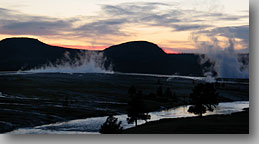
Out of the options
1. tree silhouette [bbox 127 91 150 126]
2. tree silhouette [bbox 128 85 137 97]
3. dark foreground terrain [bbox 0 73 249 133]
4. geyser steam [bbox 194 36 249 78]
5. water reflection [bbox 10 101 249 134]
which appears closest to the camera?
geyser steam [bbox 194 36 249 78]

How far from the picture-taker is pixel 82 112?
58.2ft

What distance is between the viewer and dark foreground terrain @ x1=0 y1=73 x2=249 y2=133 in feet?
39.6

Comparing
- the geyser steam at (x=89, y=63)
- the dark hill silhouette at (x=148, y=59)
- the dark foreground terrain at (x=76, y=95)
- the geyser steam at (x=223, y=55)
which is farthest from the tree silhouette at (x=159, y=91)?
the geyser steam at (x=223, y=55)

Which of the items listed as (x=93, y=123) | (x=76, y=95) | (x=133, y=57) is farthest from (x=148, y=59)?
(x=76, y=95)

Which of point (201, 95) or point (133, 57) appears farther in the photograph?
point (201, 95)

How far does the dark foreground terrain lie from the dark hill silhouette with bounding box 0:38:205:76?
16.8 inches

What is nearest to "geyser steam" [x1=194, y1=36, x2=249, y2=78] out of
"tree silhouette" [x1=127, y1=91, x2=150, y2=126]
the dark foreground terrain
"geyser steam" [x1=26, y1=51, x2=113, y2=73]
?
the dark foreground terrain

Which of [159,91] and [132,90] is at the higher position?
[132,90]

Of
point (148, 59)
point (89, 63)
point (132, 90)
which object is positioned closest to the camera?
point (132, 90)

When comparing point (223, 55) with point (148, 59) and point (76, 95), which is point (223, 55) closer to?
point (148, 59)

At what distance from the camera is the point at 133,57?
13727 mm

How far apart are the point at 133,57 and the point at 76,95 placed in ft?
15.0

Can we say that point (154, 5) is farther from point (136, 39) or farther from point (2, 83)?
point (2, 83)

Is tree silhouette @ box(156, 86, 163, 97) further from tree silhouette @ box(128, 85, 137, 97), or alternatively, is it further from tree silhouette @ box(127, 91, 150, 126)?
tree silhouette @ box(128, 85, 137, 97)
